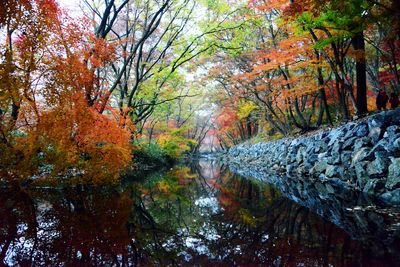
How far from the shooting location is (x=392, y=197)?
6.13 meters

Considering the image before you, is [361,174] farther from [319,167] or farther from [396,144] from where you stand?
[319,167]

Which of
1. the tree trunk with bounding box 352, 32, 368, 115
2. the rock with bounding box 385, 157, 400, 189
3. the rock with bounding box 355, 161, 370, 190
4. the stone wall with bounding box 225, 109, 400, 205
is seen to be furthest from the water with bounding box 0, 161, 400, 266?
the tree trunk with bounding box 352, 32, 368, 115

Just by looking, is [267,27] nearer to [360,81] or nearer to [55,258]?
[360,81]

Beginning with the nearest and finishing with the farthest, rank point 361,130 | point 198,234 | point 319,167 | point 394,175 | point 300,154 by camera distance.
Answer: point 198,234, point 394,175, point 361,130, point 319,167, point 300,154

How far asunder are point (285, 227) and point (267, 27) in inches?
538

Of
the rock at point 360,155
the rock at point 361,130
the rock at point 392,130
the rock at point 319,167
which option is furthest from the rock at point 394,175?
the rock at point 319,167

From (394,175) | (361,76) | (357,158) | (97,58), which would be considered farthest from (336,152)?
(97,58)

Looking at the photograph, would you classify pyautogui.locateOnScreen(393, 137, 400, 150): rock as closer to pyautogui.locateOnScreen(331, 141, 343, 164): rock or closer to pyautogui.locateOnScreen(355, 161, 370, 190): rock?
pyautogui.locateOnScreen(355, 161, 370, 190): rock

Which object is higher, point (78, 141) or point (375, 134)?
point (78, 141)

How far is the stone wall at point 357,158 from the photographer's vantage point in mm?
6617

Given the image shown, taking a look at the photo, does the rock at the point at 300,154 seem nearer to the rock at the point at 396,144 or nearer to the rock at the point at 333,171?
the rock at the point at 333,171

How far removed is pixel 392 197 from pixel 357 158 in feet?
6.31

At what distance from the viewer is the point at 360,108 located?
10859mm

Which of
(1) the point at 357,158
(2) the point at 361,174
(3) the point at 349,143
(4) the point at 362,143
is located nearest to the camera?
(2) the point at 361,174
